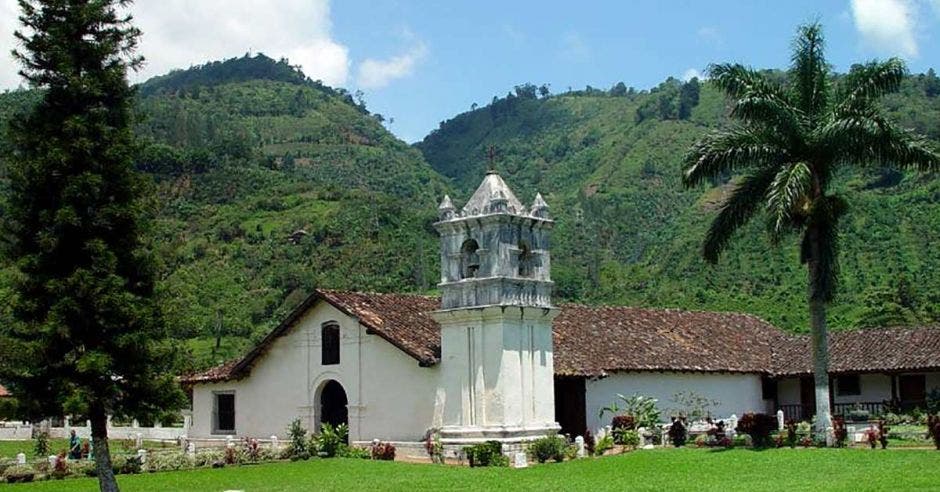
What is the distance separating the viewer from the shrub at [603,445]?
2798 cm

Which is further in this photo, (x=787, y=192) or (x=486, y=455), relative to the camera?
(x=486, y=455)

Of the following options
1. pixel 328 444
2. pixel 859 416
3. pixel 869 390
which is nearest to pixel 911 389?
pixel 869 390

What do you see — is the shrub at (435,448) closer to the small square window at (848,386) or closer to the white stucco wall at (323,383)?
the white stucco wall at (323,383)

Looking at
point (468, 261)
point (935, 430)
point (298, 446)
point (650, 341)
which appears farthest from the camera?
point (650, 341)

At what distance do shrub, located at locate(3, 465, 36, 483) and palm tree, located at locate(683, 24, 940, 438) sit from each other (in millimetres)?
A: 16455

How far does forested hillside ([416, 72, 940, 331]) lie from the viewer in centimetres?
5959

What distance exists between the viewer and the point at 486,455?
26578 millimetres

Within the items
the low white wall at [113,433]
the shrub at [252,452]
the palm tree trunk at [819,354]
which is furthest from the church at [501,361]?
the palm tree trunk at [819,354]

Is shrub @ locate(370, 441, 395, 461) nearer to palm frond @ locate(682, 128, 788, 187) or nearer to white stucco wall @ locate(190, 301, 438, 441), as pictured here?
white stucco wall @ locate(190, 301, 438, 441)

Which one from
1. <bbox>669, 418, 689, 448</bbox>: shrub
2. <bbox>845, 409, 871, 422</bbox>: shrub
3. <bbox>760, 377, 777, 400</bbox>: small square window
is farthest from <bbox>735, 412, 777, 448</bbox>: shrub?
<bbox>760, 377, 777, 400</bbox>: small square window

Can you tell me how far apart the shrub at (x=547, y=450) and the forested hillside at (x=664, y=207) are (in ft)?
26.6

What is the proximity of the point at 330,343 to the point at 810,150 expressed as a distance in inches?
553

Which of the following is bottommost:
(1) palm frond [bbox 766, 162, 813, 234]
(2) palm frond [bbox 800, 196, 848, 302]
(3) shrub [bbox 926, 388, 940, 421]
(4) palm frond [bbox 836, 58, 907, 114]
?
(3) shrub [bbox 926, 388, 940, 421]

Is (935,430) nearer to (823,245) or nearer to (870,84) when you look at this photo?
(823,245)
